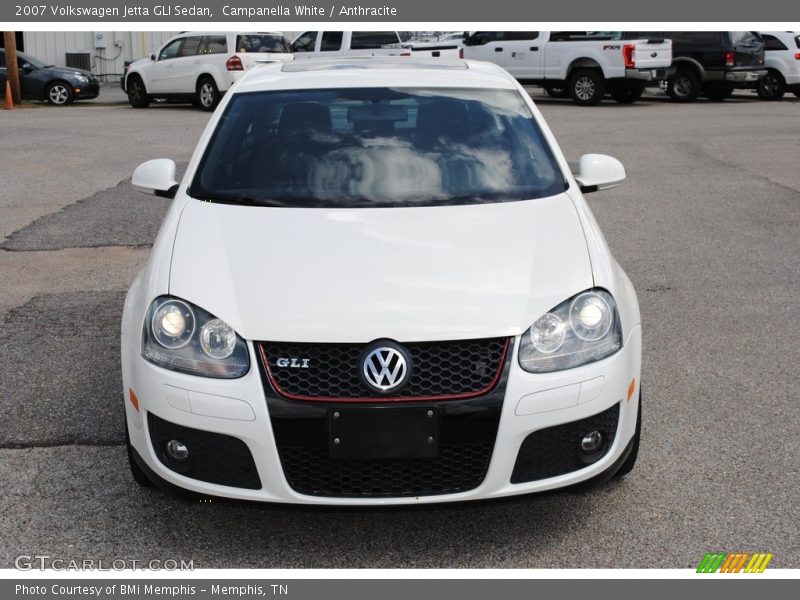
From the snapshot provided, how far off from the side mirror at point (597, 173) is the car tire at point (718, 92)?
20.2 m

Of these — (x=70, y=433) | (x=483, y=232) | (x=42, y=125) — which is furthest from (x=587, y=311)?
(x=42, y=125)

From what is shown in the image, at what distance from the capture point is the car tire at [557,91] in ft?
78.9

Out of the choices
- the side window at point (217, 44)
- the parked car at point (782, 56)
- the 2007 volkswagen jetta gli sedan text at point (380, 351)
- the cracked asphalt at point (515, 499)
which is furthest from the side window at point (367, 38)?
the 2007 volkswagen jetta gli sedan text at point (380, 351)

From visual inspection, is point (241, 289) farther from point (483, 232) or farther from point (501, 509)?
point (501, 509)

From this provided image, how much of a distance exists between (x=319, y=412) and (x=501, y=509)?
0.99m

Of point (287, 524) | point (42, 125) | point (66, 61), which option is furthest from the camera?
point (66, 61)

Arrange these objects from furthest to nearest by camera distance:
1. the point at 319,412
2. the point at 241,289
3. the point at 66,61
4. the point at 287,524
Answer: the point at 66,61 < the point at 287,524 < the point at 241,289 < the point at 319,412

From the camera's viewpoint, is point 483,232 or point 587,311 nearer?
point 587,311

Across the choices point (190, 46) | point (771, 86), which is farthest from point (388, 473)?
point (771, 86)

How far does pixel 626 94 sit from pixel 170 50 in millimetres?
10105

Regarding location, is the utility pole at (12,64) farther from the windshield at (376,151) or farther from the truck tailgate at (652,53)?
the windshield at (376,151)

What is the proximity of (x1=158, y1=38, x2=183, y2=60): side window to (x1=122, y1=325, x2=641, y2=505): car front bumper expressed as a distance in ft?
68.7

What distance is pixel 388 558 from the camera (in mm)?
3646

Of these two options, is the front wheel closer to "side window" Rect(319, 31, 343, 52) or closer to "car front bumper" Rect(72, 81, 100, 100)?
"car front bumper" Rect(72, 81, 100, 100)
